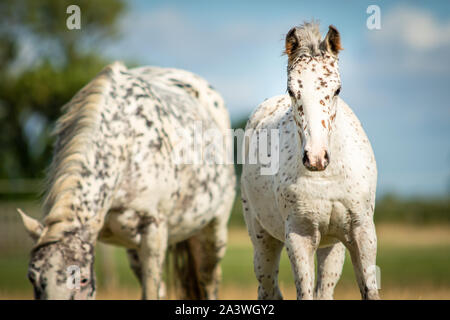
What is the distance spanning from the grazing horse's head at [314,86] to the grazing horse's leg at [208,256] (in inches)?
168

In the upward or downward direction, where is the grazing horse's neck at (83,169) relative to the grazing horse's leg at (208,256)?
upward

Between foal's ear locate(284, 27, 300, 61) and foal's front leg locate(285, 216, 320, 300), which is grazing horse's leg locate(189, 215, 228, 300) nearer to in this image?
foal's front leg locate(285, 216, 320, 300)

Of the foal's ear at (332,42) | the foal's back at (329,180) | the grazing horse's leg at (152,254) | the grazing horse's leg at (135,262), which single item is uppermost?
the foal's ear at (332,42)

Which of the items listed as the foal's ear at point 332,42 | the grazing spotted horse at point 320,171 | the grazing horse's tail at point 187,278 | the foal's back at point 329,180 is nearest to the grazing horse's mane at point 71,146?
the foal's back at point 329,180

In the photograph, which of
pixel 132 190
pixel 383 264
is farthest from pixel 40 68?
pixel 132 190

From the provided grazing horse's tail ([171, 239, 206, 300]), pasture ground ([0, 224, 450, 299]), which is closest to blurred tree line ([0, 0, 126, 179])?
pasture ground ([0, 224, 450, 299])

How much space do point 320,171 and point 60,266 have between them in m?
2.11

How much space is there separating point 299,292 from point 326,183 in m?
0.70

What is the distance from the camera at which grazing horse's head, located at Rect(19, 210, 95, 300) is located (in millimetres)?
4137

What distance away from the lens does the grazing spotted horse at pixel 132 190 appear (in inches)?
175

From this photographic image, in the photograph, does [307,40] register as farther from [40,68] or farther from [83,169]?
[40,68]

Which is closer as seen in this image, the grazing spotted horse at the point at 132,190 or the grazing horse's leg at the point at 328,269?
the grazing horse's leg at the point at 328,269

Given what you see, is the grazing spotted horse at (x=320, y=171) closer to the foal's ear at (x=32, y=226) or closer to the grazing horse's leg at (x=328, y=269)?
the grazing horse's leg at (x=328, y=269)

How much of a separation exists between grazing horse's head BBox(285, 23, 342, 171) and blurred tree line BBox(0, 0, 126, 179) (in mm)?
23337
